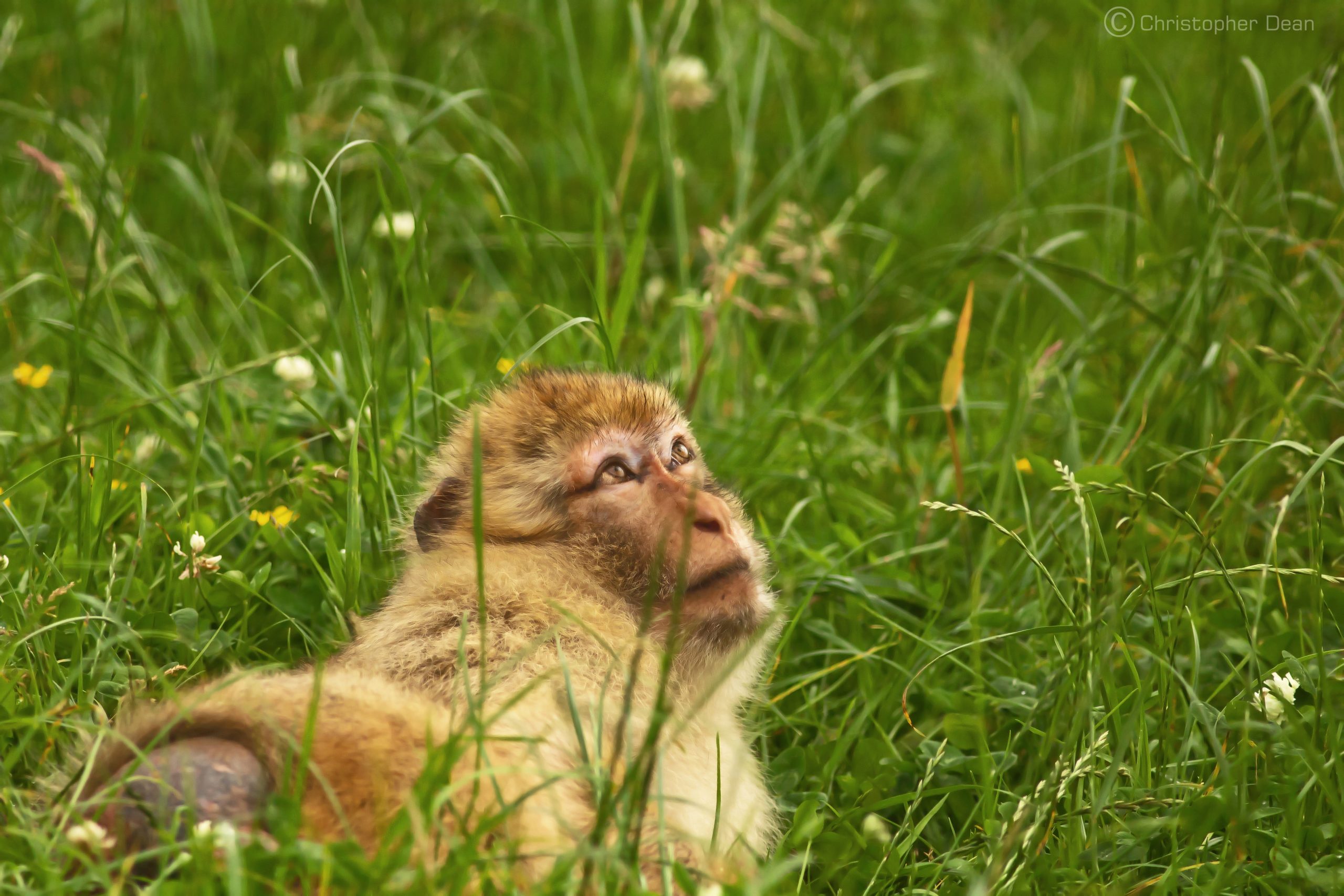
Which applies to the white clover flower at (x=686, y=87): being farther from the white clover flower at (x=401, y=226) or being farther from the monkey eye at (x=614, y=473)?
the monkey eye at (x=614, y=473)

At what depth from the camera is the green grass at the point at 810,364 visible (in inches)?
128

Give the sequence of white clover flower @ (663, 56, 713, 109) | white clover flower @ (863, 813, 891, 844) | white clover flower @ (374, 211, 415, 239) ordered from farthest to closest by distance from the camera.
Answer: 1. white clover flower @ (663, 56, 713, 109)
2. white clover flower @ (374, 211, 415, 239)
3. white clover flower @ (863, 813, 891, 844)

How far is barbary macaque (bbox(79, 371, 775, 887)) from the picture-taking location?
256cm

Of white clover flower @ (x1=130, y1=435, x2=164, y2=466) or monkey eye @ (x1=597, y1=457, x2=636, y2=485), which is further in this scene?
white clover flower @ (x1=130, y1=435, x2=164, y2=466)

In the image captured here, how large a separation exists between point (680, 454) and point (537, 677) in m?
0.99

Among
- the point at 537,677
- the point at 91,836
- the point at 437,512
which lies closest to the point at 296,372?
the point at 437,512

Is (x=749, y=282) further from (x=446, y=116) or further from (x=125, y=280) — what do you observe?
(x=125, y=280)

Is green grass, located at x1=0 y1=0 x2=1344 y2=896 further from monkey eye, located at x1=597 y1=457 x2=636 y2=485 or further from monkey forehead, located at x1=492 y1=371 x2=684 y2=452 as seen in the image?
monkey eye, located at x1=597 y1=457 x2=636 y2=485

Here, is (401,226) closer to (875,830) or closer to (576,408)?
(576,408)

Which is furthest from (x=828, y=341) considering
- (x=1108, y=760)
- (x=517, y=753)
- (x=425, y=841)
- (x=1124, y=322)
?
(x=425, y=841)

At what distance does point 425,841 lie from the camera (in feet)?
8.35

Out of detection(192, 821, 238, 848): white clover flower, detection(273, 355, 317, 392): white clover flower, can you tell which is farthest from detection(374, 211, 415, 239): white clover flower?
detection(192, 821, 238, 848): white clover flower

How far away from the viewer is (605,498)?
136 inches

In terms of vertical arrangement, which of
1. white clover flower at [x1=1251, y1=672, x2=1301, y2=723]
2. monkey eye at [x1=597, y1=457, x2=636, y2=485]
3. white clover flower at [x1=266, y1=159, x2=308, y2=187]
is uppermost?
white clover flower at [x1=266, y1=159, x2=308, y2=187]
